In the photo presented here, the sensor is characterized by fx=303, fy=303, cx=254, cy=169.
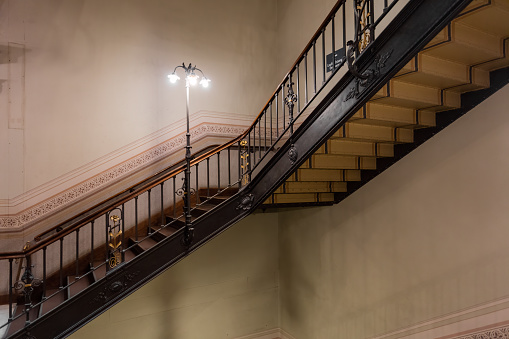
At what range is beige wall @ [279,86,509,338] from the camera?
2842 mm

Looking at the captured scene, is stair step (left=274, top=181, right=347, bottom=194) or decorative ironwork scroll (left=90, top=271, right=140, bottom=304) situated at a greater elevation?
stair step (left=274, top=181, right=347, bottom=194)

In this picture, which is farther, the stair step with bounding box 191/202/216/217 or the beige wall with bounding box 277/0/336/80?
the beige wall with bounding box 277/0/336/80

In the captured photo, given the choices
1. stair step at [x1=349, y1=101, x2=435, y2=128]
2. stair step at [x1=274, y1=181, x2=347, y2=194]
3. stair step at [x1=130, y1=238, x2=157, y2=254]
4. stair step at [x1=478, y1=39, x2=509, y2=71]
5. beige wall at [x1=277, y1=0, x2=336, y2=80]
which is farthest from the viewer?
beige wall at [x1=277, y1=0, x2=336, y2=80]

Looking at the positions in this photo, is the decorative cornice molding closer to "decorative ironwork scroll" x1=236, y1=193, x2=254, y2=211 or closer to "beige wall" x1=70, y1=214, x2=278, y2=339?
"decorative ironwork scroll" x1=236, y1=193, x2=254, y2=211

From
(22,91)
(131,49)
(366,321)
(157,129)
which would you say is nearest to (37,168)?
(22,91)

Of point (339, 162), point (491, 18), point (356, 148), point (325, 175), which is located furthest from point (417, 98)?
point (325, 175)

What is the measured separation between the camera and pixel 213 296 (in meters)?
5.19

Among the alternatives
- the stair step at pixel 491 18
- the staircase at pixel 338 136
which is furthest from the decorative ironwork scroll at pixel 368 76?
the stair step at pixel 491 18

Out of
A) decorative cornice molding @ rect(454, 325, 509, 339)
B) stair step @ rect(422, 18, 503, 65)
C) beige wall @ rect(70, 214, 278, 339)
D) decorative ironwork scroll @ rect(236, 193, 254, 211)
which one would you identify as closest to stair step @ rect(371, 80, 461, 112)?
stair step @ rect(422, 18, 503, 65)

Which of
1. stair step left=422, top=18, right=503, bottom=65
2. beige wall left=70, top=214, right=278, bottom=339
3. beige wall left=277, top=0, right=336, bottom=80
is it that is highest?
beige wall left=277, top=0, right=336, bottom=80

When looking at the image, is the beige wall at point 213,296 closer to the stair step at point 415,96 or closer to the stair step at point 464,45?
the stair step at point 415,96

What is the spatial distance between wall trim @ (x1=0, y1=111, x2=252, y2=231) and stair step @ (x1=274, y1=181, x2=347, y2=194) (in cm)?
198

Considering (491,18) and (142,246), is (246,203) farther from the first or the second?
(491,18)

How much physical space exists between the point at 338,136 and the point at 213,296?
371 centimetres
